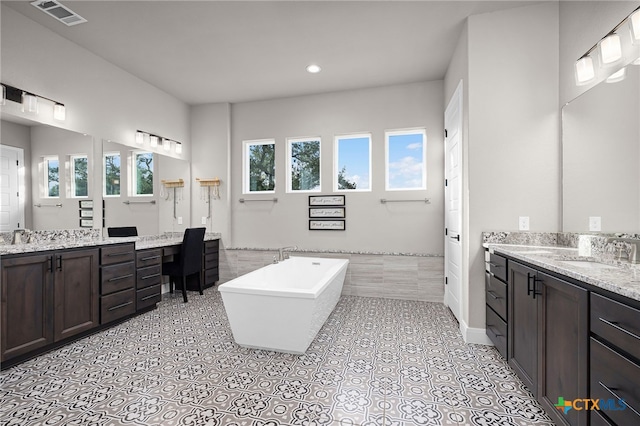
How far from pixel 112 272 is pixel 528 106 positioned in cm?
423

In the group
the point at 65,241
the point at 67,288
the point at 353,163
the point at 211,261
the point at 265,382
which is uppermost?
the point at 353,163

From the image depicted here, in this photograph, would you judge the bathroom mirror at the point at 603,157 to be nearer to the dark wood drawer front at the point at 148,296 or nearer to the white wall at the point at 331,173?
the white wall at the point at 331,173

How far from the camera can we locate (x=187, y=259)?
13.1 feet

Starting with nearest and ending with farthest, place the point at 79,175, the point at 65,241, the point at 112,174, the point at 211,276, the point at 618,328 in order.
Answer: the point at 618,328 → the point at 65,241 → the point at 79,175 → the point at 112,174 → the point at 211,276

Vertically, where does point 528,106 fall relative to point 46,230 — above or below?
above

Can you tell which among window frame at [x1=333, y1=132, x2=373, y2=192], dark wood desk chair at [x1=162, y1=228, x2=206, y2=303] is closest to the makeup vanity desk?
dark wood desk chair at [x1=162, y1=228, x2=206, y2=303]

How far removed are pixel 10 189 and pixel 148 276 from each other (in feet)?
4.92

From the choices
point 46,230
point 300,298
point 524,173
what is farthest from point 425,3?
point 46,230

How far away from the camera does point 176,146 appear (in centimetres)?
477

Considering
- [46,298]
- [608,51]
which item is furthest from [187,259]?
[608,51]

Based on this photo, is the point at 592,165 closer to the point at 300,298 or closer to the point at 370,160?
the point at 300,298

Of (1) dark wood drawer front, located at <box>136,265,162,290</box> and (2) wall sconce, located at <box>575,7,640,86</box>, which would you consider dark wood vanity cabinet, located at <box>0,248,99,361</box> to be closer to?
(1) dark wood drawer front, located at <box>136,265,162,290</box>

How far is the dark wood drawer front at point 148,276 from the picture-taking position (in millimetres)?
3446

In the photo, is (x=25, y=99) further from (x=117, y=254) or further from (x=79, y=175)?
(x=117, y=254)
